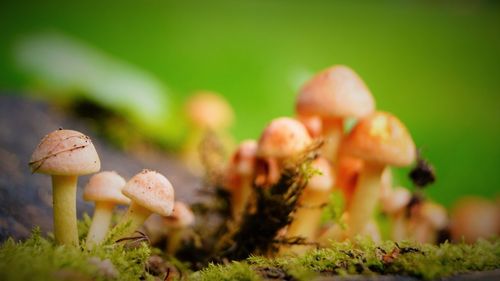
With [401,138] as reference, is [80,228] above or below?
below

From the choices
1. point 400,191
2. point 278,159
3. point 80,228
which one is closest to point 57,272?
point 80,228

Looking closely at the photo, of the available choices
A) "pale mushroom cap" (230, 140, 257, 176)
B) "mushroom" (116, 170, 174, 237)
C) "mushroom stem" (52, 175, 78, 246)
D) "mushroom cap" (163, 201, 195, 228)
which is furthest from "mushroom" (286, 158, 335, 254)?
"mushroom stem" (52, 175, 78, 246)

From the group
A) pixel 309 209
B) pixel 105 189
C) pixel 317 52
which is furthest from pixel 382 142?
pixel 317 52

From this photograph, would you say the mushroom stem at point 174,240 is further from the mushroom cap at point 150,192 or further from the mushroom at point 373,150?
the mushroom at point 373,150

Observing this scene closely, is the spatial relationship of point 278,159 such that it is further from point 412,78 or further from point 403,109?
point 412,78

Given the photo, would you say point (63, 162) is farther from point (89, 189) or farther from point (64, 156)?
point (89, 189)

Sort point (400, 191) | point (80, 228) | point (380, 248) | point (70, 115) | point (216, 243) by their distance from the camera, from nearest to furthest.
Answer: point (380, 248)
point (80, 228)
point (216, 243)
point (400, 191)
point (70, 115)
